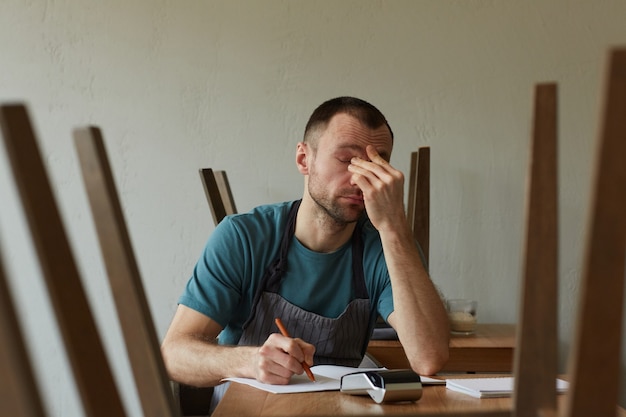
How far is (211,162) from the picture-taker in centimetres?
310

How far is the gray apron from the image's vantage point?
1.97 meters

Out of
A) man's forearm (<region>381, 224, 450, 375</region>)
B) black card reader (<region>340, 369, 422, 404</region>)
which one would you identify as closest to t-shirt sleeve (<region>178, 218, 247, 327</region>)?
man's forearm (<region>381, 224, 450, 375</region>)

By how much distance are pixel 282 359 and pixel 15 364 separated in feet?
3.30

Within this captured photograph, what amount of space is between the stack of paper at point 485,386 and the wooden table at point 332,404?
12 mm

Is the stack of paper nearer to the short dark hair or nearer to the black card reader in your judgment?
the black card reader

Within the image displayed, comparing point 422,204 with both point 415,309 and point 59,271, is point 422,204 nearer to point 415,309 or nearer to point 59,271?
point 415,309

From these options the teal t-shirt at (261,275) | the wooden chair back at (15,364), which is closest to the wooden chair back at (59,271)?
the wooden chair back at (15,364)

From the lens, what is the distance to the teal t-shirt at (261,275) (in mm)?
1977

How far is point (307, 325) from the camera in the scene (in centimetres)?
197

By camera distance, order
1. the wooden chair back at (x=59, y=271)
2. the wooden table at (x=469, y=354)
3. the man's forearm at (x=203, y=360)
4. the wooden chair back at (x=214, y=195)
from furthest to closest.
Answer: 1. the wooden chair back at (x=214, y=195)
2. the wooden table at (x=469, y=354)
3. the man's forearm at (x=203, y=360)
4. the wooden chair back at (x=59, y=271)

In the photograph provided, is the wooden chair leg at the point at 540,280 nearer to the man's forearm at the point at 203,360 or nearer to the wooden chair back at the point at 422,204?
the man's forearm at the point at 203,360

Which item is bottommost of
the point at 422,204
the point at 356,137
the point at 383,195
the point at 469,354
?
the point at 469,354

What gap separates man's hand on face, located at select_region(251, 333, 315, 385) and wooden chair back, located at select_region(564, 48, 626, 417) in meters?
0.91


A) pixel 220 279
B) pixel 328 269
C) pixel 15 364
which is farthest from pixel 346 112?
pixel 15 364
